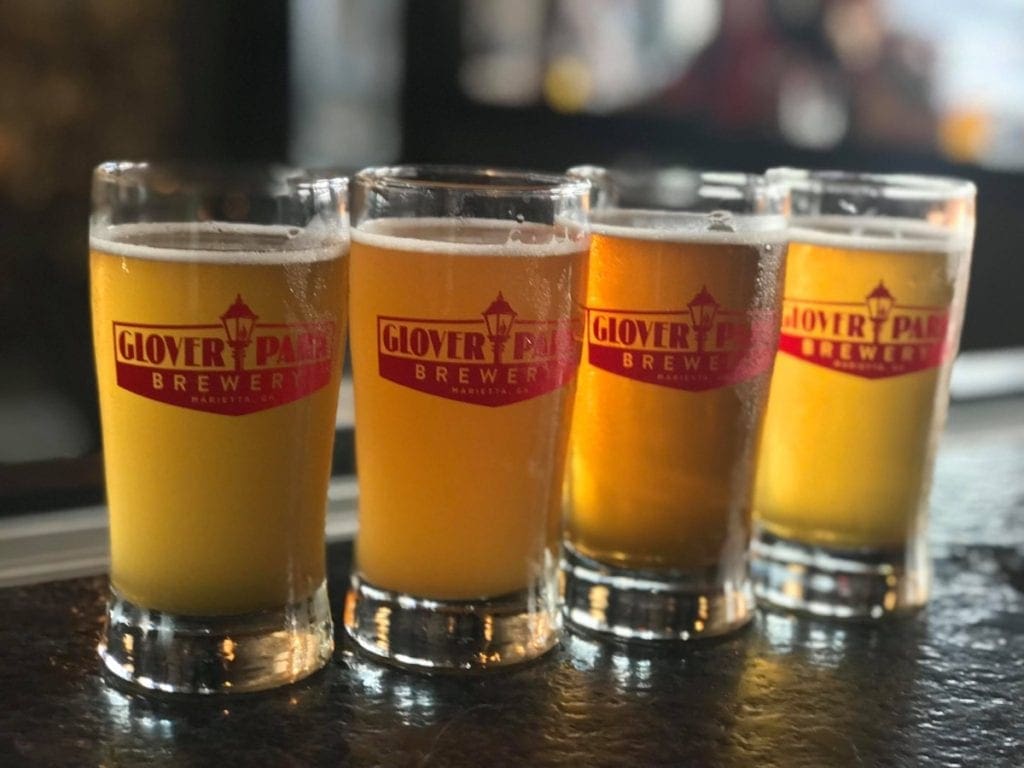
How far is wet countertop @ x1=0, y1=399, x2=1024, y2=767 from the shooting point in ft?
2.57

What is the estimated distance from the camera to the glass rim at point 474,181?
859mm

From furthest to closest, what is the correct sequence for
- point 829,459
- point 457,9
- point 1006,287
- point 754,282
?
point 1006,287
point 457,9
point 829,459
point 754,282

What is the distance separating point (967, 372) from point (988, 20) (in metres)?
1.01

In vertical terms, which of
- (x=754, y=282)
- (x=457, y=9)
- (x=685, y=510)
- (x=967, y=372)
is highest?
(x=457, y=9)

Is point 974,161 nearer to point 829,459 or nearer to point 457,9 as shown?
point 457,9

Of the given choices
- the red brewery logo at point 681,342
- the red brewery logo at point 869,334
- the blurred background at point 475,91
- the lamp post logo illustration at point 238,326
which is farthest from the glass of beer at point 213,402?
the blurred background at point 475,91

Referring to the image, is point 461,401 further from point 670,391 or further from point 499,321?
point 670,391

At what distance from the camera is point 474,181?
902 mm

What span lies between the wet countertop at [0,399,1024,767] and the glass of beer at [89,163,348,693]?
43 millimetres

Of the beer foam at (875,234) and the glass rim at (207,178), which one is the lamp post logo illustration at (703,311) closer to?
the beer foam at (875,234)

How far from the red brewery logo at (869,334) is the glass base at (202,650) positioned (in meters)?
0.47

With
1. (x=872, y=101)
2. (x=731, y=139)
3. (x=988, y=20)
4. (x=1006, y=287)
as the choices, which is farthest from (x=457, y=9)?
(x=1006, y=287)

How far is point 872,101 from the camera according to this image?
2793mm

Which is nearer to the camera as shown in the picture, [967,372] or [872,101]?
[967,372]
